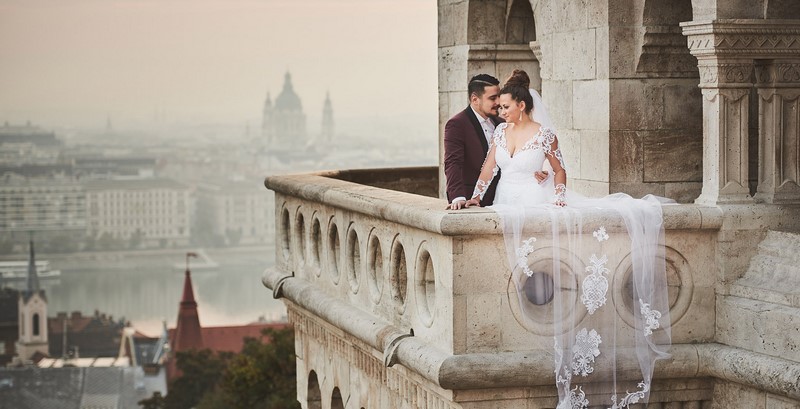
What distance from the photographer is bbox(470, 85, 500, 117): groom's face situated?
38.5 ft

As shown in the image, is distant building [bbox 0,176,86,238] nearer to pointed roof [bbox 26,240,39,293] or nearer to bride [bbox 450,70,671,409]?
pointed roof [bbox 26,240,39,293]

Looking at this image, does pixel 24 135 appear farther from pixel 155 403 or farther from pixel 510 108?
pixel 510 108

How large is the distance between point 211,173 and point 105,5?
10.3 meters

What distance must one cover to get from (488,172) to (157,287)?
93.0 m

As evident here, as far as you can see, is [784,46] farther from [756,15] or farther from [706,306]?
[706,306]

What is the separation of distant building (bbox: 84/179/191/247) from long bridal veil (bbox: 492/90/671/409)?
9094 centimetres

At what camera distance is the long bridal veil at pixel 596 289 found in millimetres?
10117

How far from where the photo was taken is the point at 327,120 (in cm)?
8275

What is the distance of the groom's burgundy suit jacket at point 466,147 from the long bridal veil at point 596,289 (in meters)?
1.27

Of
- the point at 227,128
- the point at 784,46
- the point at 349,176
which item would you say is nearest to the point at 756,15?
the point at 784,46

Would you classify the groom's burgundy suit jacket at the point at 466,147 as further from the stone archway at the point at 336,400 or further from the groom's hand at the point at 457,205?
the stone archway at the point at 336,400

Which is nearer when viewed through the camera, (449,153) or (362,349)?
(449,153)

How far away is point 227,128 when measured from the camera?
9469 centimetres

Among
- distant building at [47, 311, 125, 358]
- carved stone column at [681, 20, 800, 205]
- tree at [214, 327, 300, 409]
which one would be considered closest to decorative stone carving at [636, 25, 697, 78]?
carved stone column at [681, 20, 800, 205]
